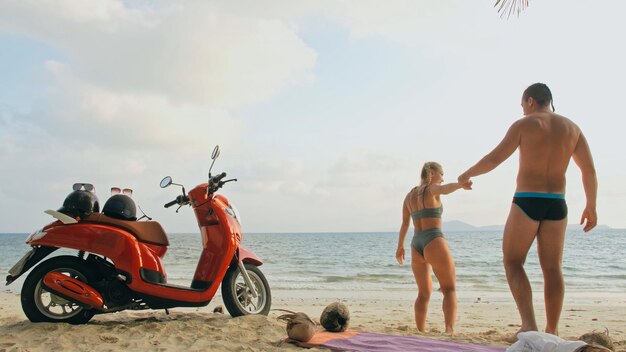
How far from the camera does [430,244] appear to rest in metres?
5.10

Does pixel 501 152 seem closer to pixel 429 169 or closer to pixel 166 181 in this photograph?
pixel 429 169

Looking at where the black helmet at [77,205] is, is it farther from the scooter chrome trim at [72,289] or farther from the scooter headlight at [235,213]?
the scooter headlight at [235,213]

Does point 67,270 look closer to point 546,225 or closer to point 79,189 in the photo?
point 79,189

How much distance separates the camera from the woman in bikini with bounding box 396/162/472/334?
505cm

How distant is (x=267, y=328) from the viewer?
4.39 meters

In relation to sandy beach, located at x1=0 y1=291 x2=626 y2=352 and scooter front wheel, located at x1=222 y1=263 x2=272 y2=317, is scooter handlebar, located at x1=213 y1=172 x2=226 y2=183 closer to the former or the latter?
scooter front wheel, located at x1=222 y1=263 x2=272 y2=317

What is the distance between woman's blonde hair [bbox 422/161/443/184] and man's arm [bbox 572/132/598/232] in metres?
1.32

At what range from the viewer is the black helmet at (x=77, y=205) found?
457cm

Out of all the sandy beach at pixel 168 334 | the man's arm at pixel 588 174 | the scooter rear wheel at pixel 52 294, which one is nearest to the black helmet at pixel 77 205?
the scooter rear wheel at pixel 52 294

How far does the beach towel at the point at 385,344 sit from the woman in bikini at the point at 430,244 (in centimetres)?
86

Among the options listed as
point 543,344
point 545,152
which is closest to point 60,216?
point 543,344

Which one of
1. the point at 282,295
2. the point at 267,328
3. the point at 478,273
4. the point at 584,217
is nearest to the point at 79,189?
the point at 267,328

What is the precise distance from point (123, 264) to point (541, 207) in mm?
3329

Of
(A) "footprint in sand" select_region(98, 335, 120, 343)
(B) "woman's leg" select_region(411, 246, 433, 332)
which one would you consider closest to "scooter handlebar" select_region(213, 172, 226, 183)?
(A) "footprint in sand" select_region(98, 335, 120, 343)
